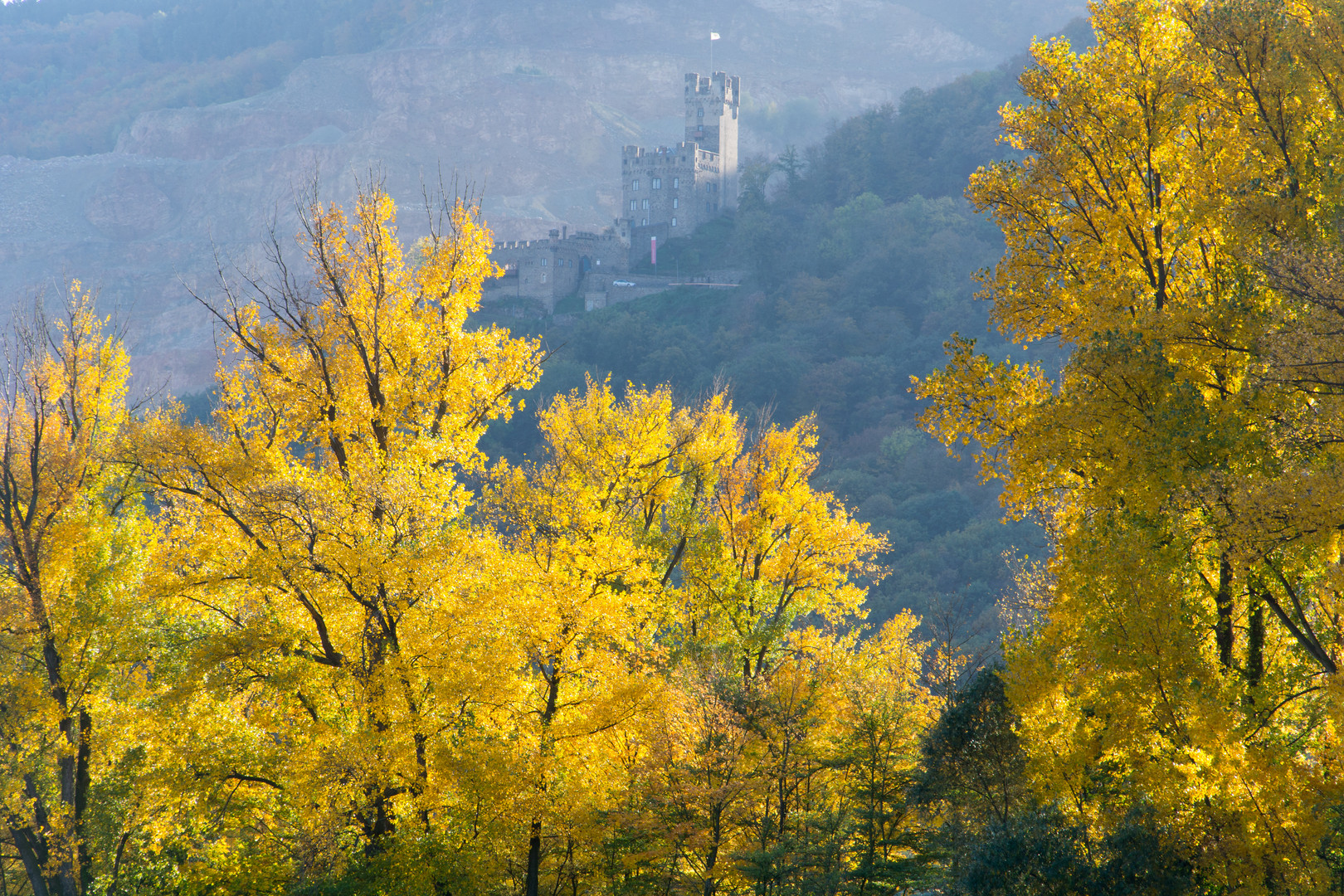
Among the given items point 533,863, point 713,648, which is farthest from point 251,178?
point 533,863

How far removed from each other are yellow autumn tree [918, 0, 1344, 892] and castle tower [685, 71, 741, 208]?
94.2 meters

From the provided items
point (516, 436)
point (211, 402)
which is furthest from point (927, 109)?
point (211, 402)

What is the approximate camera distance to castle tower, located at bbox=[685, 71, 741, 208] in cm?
10356

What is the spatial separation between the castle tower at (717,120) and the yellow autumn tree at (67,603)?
91420 millimetres

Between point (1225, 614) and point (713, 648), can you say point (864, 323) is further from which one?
point (1225, 614)

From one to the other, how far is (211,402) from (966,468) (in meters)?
65.3

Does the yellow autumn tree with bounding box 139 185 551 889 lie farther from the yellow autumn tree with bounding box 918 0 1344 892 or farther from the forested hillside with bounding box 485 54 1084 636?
the forested hillside with bounding box 485 54 1084 636

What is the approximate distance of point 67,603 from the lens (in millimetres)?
15938

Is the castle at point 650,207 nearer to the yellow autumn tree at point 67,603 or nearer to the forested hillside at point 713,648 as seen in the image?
the forested hillside at point 713,648

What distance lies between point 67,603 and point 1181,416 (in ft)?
54.9

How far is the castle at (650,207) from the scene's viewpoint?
9088 centimetres

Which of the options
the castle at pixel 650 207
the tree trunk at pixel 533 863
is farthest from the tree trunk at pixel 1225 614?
the castle at pixel 650 207

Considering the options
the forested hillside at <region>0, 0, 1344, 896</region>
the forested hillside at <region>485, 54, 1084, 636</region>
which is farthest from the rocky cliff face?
the forested hillside at <region>0, 0, 1344, 896</region>

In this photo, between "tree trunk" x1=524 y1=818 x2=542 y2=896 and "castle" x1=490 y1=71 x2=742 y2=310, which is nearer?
"tree trunk" x1=524 y1=818 x2=542 y2=896
